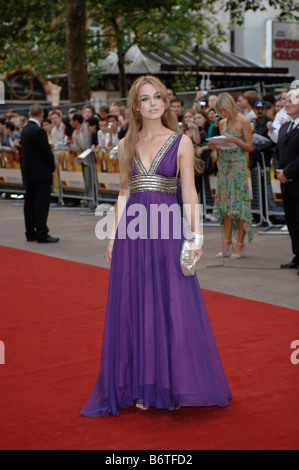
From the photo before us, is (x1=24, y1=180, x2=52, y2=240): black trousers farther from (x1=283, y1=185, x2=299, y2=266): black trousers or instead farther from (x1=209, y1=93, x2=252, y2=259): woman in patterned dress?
(x1=283, y1=185, x2=299, y2=266): black trousers

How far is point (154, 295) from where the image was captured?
475 cm

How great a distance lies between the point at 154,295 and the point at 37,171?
7.94m

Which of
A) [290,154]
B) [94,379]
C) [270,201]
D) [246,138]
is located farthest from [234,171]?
[94,379]

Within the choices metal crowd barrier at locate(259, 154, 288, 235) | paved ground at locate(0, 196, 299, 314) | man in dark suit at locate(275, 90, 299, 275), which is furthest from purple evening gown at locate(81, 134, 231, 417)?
metal crowd barrier at locate(259, 154, 288, 235)

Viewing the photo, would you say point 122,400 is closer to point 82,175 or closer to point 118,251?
point 118,251

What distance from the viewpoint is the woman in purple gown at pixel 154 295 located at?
4.68 meters

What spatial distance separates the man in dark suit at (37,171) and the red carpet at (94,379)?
3.82 meters

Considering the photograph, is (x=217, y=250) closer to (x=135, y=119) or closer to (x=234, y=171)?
Answer: (x=234, y=171)

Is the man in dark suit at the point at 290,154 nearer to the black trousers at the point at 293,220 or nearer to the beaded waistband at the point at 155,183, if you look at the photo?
the black trousers at the point at 293,220

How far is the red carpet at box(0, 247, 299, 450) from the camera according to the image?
14.2 ft

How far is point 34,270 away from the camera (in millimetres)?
10039

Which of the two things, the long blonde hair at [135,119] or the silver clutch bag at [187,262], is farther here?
the long blonde hair at [135,119]

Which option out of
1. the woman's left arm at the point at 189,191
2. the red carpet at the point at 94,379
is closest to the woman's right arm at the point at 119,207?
the woman's left arm at the point at 189,191
